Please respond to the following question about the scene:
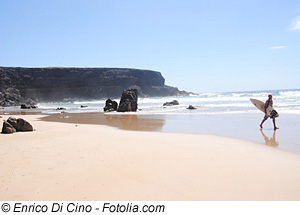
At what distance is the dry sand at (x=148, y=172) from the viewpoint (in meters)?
3.60

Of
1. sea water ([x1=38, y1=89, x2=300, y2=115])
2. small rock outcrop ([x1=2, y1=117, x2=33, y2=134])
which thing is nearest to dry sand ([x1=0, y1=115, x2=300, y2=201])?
small rock outcrop ([x1=2, y1=117, x2=33, y2=134])

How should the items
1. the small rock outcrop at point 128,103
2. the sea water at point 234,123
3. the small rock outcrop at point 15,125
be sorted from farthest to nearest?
the small rock outcrop at point 128,103
the small rock outcrop at point 15,125
the sea water at point 234,123

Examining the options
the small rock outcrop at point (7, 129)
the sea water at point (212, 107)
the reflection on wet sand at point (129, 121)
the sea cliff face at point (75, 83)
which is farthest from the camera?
the sea cliff face at point (75, 83)

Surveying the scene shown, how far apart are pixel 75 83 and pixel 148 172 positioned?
11213cm

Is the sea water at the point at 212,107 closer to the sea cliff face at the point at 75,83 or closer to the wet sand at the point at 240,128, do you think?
the wet sand at the point at 240,128

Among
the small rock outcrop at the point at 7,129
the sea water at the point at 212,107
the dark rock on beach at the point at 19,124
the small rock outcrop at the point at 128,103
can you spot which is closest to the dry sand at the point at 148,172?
the small rock outcrop at the point at 7,129

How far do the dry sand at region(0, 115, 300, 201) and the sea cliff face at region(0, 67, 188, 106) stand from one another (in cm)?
9544

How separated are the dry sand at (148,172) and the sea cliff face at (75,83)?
313 feet

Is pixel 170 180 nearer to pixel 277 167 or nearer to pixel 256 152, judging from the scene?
pixel 277 167

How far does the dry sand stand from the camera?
3.60m
